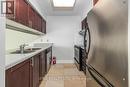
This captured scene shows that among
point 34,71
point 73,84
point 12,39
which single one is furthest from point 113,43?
point 73,84

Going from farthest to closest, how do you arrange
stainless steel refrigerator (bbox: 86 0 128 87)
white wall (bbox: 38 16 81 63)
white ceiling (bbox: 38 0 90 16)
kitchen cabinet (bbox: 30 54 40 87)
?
white wall (bbox: 38 16 81 63) < white ceiling (bbox: 38 0 90 16) < kitchen cabinet (bbox: 30 54 40 87) < stainless steel refrigerator (bbox: 86 0 128 87)

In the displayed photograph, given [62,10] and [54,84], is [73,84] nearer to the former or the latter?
[54,84]

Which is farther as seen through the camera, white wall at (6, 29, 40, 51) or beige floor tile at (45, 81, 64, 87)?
beige floor tile at (45, 81, 64, 87)

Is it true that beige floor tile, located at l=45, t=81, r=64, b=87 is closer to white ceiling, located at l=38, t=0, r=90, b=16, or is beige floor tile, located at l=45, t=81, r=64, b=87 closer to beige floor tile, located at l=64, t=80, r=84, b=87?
beige floor tile, located at l=64, t=80, r=84, b=87

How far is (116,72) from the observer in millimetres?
1304

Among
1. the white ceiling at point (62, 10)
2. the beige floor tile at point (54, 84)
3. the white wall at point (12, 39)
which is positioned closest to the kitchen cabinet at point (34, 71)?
the white wall at point (12, 39)

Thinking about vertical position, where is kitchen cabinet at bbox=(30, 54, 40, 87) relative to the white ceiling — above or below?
below

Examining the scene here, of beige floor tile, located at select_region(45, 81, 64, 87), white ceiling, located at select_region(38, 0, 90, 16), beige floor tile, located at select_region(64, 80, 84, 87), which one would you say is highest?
white ceiling, located at select_region(38, 0, 90, 16)

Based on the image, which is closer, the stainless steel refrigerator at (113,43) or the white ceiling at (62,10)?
the stainless steel refrigerator at (113,43)

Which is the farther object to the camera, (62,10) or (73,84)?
(62,10)

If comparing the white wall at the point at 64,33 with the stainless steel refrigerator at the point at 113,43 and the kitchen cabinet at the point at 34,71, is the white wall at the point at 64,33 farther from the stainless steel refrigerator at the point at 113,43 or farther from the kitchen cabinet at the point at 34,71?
the stainless steel refrigerator at the point at 113,43

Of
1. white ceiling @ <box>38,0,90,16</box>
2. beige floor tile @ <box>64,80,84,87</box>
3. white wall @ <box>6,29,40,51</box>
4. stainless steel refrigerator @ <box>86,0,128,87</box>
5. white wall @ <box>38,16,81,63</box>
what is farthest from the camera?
white wall @ <box>38,16,81,63</box>

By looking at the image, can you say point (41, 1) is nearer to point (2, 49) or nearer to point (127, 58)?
point (2, 49)

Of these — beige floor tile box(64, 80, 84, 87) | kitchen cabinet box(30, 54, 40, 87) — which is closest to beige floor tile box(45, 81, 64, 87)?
beige floor tile box(64, 80, 84, 87)
